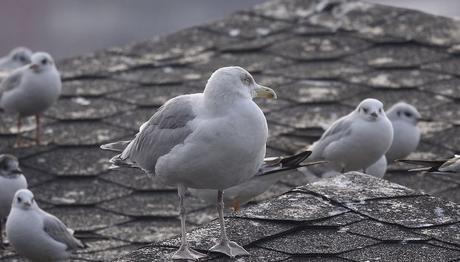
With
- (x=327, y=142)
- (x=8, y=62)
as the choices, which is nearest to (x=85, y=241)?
(x=327, y=142)

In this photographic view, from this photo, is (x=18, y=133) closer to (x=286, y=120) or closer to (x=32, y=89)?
(x=32, y=89)

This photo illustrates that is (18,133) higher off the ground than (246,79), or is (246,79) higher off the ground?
(246,79)

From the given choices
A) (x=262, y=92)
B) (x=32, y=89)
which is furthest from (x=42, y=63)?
(x=262, y=92)

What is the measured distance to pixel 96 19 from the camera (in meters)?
30.2

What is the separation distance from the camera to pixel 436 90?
8633mm

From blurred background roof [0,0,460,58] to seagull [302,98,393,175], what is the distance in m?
18.2

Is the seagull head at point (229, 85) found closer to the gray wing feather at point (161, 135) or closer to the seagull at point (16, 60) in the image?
the gray wing feather at point (161, 135)

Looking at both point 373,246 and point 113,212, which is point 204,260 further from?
point 113,212

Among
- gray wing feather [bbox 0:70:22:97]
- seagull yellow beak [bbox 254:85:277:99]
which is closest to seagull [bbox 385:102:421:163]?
seagull yellow beak [bbox 254:85:277:99]

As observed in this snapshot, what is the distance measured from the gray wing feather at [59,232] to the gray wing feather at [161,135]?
119 cm

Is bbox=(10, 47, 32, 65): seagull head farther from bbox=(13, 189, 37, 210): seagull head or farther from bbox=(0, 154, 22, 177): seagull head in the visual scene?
bbox=(13, 189, 37, 210): seagull head

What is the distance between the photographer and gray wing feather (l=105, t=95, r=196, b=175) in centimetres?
496

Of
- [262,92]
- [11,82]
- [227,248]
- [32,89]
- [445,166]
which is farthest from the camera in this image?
[11,82]

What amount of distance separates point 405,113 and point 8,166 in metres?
2.42
